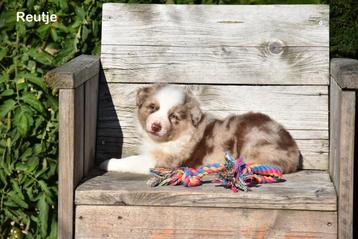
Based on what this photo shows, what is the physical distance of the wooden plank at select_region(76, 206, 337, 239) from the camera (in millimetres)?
3002

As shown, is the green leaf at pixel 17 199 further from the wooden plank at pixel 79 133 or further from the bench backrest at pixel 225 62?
the wooden plank at pixel 79 133

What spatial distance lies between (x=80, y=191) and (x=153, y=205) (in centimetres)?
32

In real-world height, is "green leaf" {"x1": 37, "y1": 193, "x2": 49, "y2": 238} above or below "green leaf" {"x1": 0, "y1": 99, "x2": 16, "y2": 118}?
below

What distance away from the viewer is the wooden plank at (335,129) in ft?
10.2

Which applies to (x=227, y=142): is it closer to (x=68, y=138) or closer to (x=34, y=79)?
(x=68, y=138)

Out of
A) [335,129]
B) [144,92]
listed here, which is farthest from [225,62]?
[335,129]

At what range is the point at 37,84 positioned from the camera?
12.6 ft

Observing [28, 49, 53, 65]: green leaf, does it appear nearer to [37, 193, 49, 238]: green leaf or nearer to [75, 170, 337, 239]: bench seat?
[37, 193, 49, 238]: green leaf

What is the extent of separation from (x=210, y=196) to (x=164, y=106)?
2.09 feet

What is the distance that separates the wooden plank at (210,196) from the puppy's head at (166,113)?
1.28ft

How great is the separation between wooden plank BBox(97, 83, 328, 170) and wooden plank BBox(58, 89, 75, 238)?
0.71 metres

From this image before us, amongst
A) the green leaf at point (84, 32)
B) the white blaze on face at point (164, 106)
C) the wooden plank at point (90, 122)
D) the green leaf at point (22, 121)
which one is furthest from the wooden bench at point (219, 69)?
the green leaf at point (22, 121)

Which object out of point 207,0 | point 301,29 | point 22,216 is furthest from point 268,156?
point 22,216

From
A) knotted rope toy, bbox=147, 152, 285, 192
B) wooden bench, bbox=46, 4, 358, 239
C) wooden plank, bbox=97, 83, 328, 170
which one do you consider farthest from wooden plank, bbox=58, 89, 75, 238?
wooden plank, bbox=97, 83, 328, 170
